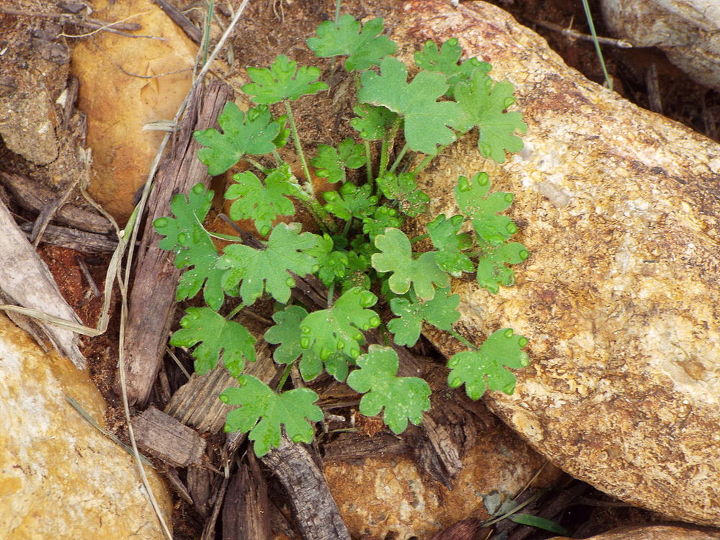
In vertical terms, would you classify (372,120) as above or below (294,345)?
above

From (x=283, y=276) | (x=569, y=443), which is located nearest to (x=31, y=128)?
(x=283, y=276)

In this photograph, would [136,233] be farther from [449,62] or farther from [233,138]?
[449,62]

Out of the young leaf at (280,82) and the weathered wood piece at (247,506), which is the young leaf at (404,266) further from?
the weathered wood piece at (247,506)

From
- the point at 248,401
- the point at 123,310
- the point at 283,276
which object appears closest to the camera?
the point at 283,276

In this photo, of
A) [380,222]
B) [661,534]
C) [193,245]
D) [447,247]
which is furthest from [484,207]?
[661,534]

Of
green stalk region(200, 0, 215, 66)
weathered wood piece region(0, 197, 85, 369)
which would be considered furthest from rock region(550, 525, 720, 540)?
green stalk region(200, 0, 215, 66)

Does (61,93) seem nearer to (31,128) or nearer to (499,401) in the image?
(31,128)

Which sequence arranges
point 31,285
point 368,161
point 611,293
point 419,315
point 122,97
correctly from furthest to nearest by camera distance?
point 122,97
point 368,161
point 31,285
point 419,315
point 611,293
